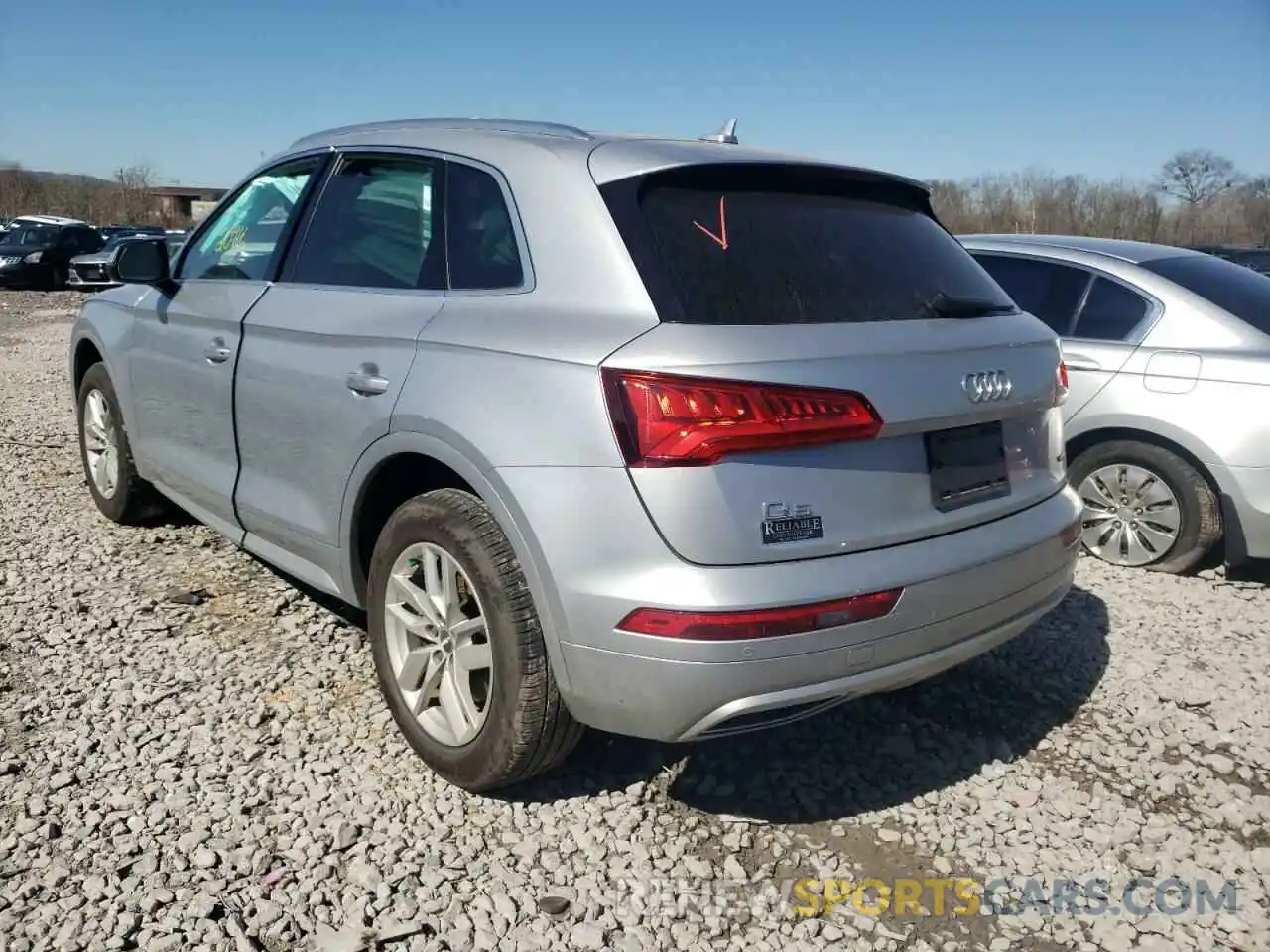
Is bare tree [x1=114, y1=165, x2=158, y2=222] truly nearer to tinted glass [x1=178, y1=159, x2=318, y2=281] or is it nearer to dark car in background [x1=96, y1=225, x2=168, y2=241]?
dark car in background [x1=96, y1=225, x2=168, y2=241]

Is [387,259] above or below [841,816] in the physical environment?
above

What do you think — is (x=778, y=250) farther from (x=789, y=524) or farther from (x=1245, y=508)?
(x=1245, y=508)

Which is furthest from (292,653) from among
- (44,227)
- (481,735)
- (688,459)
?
(44,227)

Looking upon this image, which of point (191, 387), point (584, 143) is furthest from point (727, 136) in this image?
point (191, 387)

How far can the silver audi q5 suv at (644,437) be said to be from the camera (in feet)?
7.63

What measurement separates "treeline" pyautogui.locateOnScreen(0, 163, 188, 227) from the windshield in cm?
3708

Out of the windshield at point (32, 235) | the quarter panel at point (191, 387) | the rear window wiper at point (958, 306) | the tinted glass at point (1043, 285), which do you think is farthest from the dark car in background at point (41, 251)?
the rear window wiper at point (958, 306)

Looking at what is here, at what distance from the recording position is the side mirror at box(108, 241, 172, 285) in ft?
14.2

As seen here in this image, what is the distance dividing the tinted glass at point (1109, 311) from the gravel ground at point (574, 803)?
171 cm

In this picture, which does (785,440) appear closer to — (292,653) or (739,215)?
(739,215)

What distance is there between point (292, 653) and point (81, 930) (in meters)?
1.52

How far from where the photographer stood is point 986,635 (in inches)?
108

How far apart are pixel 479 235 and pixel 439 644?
1161 millimetres

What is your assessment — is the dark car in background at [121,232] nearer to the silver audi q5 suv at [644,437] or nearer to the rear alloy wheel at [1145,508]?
the rear alloy wheel at [1145,508]
